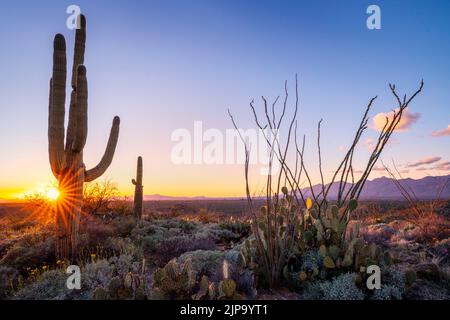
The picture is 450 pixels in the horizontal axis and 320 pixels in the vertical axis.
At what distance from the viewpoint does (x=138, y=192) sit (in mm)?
14273

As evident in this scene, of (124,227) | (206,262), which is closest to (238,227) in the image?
(124,227)

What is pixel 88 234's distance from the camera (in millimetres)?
8180

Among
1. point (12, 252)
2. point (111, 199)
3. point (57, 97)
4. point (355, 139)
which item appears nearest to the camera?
point (355, 139)

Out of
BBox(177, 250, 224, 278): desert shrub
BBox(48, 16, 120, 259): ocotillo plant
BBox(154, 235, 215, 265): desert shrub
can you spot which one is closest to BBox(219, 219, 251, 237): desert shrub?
BBox(154, 235, 215, 265): desert shrub

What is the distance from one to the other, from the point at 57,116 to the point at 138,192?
7.69m

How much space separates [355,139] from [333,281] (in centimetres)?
184

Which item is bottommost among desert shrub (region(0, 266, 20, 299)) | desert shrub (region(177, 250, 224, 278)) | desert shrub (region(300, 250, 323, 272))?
desert shrub (region(0, 266, 20, 299))

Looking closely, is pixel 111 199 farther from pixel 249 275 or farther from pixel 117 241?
pixel 249 275

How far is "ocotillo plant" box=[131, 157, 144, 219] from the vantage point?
13914mm

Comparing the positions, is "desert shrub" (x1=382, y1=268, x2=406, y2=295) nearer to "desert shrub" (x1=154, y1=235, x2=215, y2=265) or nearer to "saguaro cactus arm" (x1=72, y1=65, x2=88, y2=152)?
"desert shrub" (x1=154, y1=235, x2=215, y2=265)

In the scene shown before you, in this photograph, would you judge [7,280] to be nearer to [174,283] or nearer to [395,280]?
[174,283]

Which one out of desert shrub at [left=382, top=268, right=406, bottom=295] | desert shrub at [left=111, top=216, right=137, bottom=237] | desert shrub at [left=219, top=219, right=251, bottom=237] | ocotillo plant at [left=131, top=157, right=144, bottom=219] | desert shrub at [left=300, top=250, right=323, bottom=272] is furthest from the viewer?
ocotillo plant at [left=131, top=157, right=144, bottom=219]

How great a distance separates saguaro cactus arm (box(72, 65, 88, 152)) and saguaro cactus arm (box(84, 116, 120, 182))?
86cm
